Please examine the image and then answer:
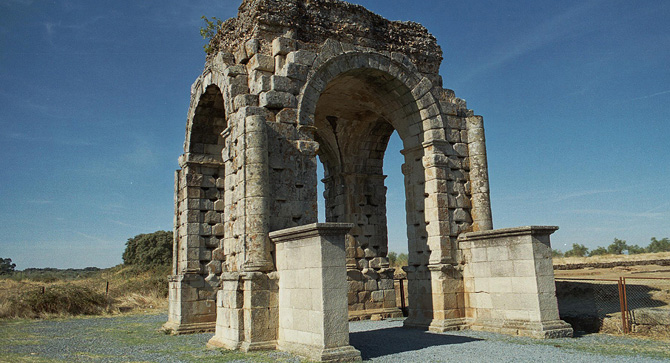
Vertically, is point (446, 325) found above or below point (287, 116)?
below

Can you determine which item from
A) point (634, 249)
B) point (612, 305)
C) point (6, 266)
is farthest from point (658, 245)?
point (6, 266)

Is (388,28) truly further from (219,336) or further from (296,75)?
(219,336)

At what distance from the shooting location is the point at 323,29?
33.1 feet

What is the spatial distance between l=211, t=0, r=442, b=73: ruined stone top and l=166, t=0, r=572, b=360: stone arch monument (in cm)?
3

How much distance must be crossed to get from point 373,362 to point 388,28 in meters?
7.11

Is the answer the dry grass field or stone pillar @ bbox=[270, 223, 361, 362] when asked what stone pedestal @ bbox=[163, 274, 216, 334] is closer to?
stone pillar @ bbox=[270, 223, 361, 362]

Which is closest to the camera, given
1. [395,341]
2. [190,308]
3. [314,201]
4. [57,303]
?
[395,341]

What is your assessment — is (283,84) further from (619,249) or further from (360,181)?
(619,249)

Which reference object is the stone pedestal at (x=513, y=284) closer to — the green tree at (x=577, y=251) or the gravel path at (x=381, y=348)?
the gravel path at (x=381, y=348)

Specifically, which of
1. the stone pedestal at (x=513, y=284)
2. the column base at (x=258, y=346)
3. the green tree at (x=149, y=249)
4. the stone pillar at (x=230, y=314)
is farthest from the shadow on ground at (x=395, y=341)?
the green tree at (x=149, y=249)

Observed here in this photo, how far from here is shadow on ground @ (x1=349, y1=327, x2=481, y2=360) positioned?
25.1 feet

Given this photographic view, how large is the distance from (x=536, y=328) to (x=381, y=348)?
2.63m

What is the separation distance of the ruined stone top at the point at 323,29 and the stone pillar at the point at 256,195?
1887 millimetres

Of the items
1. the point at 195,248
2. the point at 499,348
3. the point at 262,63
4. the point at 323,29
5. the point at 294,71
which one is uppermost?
the point at 323,29
